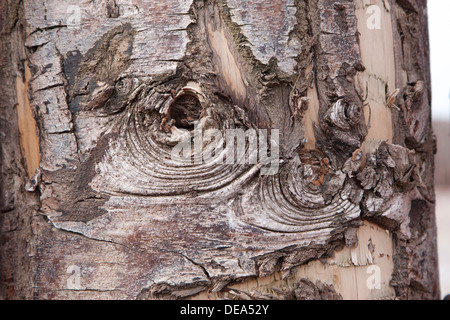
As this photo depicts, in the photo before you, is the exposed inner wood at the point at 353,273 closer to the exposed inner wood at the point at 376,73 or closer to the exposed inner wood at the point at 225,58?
the exposed inner wood at the point at 376,73

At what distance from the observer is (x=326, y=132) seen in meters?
1.00

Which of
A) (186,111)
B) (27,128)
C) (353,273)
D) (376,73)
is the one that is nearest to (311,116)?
(376,73)

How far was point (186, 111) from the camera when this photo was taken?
0.98 m

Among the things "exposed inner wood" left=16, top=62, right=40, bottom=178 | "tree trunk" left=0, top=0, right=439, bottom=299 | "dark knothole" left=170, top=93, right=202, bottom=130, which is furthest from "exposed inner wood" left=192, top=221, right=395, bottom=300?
"exposed inner wood" left=16, top=62, right=40, bottom=178

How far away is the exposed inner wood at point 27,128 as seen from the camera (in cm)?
104

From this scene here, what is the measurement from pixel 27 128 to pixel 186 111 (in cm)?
47

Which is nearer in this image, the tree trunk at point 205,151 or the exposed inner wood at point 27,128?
the tree trunk at point 205,151

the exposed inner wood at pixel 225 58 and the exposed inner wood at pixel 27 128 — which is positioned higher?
the exposed inner wood at pixel 225 58

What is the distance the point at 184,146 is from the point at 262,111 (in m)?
0.22

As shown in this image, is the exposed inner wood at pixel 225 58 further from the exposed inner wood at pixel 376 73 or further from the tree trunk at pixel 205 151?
the exposed inner wood at pixel 376 73

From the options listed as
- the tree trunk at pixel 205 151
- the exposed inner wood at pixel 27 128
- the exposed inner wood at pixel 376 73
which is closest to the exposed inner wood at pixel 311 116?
the tree trunk at pixel 205 151

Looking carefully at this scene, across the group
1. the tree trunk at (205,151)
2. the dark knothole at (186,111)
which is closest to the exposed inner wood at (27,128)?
the tree trunk at (205,151)

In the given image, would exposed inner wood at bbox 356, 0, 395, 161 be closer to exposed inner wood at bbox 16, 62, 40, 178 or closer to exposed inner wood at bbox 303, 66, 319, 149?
exposed inner wood at bbox 303, 66, 319, 149

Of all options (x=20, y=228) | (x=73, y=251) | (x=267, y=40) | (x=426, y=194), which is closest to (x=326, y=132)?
(x=267, y=40)
